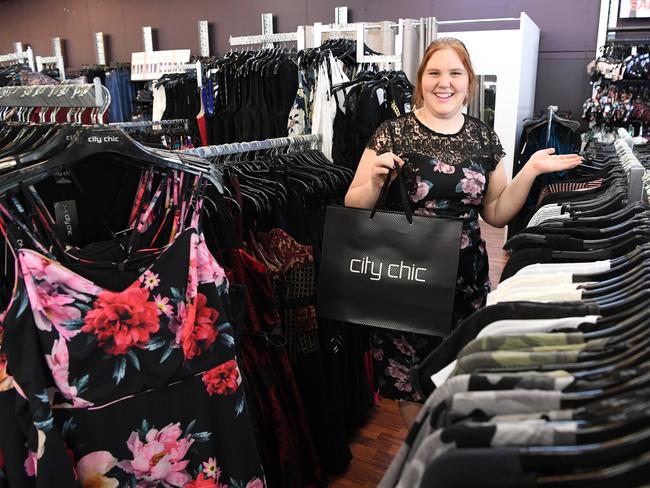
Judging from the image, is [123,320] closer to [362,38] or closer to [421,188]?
[421,188]

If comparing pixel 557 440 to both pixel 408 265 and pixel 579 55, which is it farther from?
pixel 579 55

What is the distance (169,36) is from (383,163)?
7.67 metres

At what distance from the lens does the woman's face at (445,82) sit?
1770mm

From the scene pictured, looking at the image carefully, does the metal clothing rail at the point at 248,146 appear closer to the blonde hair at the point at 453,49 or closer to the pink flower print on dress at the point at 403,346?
the blonde hair at the point at 453,49

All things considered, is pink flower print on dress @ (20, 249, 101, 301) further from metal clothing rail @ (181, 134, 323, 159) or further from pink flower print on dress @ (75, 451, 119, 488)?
metal clothing rail @ (181, 134, 323, 159)

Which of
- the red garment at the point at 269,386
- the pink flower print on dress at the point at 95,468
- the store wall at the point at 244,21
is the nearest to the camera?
the pink flower print on dress at the point at 95,468

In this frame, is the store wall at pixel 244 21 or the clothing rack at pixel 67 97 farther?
the store wall at pixel 244 21

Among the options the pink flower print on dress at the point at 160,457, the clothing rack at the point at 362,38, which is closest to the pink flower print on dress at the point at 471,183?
the pink flower print on dress at the point at 160,457

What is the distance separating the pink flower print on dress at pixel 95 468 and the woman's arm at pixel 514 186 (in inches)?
54.5

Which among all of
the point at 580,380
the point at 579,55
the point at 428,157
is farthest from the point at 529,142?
the point at 580,380

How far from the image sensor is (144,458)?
4.13 feet

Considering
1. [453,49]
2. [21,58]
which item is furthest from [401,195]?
[21,58]

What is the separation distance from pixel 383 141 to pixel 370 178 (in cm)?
15

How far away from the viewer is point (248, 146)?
2209 millimetres
